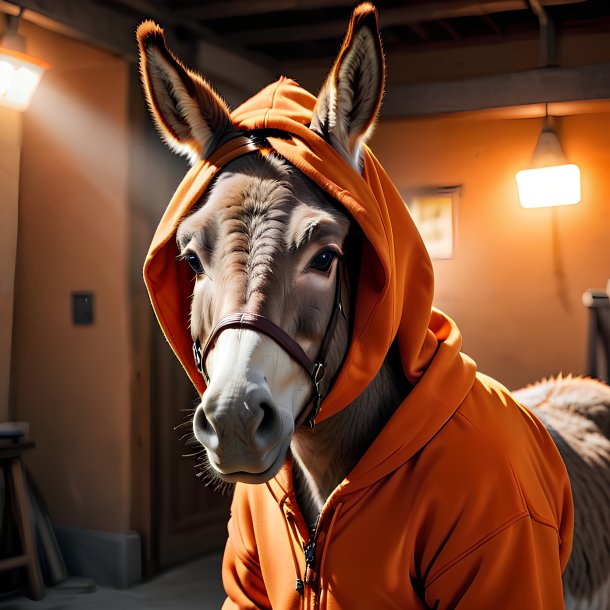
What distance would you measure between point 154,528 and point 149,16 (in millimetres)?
2661

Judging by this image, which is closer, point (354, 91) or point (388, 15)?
point (354, 91)

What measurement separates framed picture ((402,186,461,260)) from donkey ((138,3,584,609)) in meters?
3.48

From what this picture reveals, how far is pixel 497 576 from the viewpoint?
4.09ft

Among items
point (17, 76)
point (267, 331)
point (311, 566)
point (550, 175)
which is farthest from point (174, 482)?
point (267, 331)

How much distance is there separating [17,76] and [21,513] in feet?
6.80

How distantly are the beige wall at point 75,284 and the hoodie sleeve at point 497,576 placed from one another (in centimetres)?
288

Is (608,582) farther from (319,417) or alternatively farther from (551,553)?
(319,417)

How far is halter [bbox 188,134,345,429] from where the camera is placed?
1.13m

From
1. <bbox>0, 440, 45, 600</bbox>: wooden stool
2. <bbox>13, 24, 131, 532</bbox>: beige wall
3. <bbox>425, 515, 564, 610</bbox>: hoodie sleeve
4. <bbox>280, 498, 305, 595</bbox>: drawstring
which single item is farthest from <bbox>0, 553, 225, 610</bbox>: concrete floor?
<bbox>425, 515, 564, 610</bbox>: hoodie sleeve

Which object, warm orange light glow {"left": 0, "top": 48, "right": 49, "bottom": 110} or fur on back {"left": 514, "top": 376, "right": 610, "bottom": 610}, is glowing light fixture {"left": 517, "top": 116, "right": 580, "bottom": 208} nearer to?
fur on back {"left": 514, "top": 376, "right": 610, "bottom": 610}

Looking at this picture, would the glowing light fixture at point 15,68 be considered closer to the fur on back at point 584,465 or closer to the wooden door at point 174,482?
the wooden door at point 174,482

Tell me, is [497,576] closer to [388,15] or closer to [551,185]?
[388,15]

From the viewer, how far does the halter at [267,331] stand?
1.13m

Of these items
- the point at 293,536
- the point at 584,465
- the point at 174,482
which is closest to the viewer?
the point at 293,536
